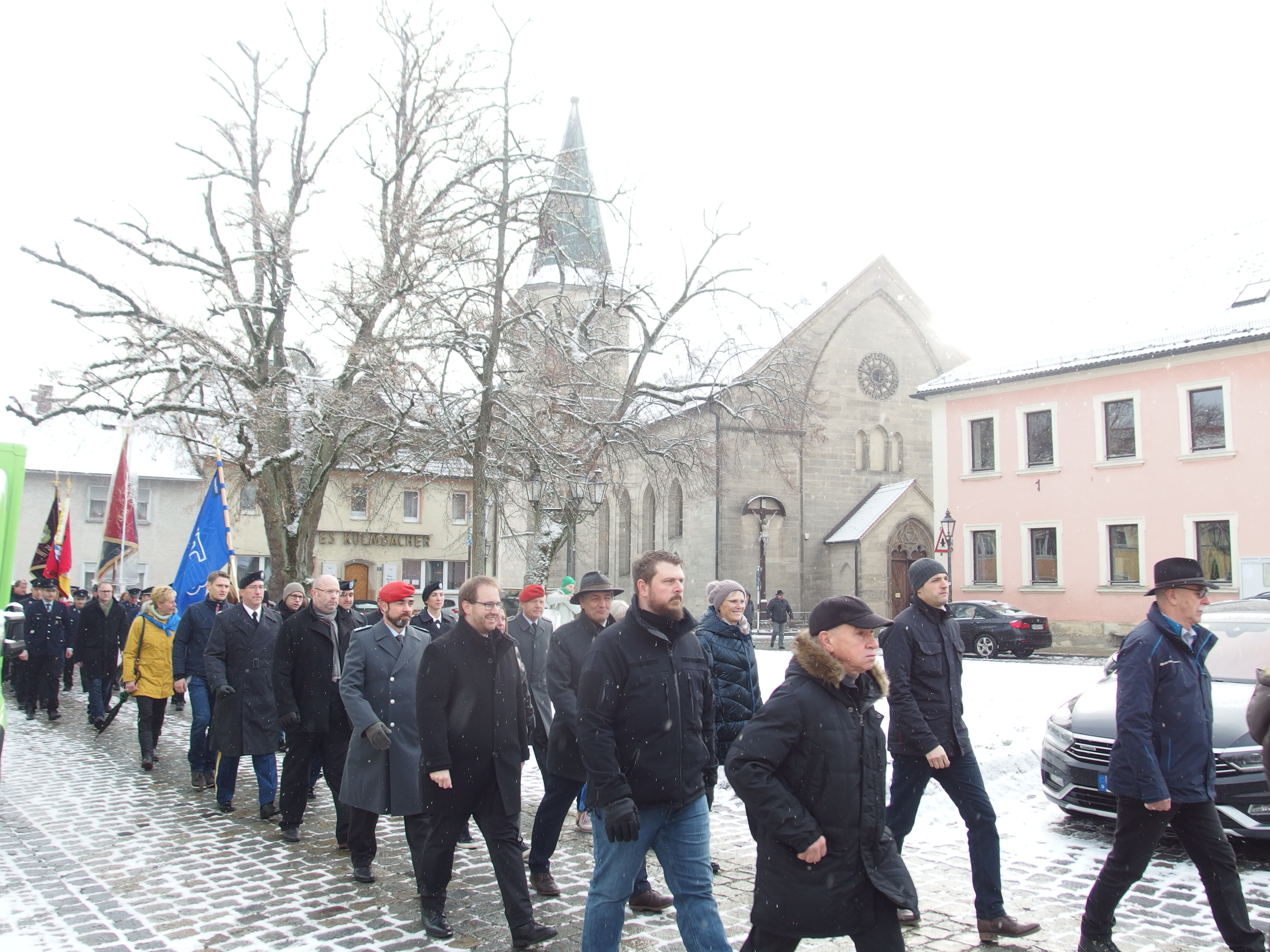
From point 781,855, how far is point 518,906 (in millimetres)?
2227

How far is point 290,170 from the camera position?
23062 millimetres

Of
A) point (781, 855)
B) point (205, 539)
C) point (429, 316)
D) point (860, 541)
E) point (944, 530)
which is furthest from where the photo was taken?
point (860, 541)

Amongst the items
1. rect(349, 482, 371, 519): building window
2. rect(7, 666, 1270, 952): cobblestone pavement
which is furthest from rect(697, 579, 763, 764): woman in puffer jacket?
rect(349, 482, 371, 519): building window

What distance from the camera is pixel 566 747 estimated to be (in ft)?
21.0

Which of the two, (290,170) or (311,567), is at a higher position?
(290,170)

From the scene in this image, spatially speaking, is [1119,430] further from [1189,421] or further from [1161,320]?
[1161,320]

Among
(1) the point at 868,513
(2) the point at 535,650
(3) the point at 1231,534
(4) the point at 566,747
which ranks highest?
(1) the point at 868,513

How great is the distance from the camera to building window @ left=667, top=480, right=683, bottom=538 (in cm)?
4284

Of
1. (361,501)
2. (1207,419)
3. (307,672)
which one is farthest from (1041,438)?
(307,672)

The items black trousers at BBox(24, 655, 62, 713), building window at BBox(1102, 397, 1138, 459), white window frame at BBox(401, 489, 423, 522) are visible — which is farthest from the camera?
white window frame at BBox(401, 489, 423, 522)

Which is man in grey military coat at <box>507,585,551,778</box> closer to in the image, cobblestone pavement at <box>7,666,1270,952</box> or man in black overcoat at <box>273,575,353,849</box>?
cobblestone pavement at <box>7,666,1270,952</box>

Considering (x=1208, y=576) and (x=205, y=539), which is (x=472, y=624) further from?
(x=1208, y=576)

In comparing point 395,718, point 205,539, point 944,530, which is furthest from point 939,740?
point 944,530

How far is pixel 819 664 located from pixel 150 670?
9.57 metres
